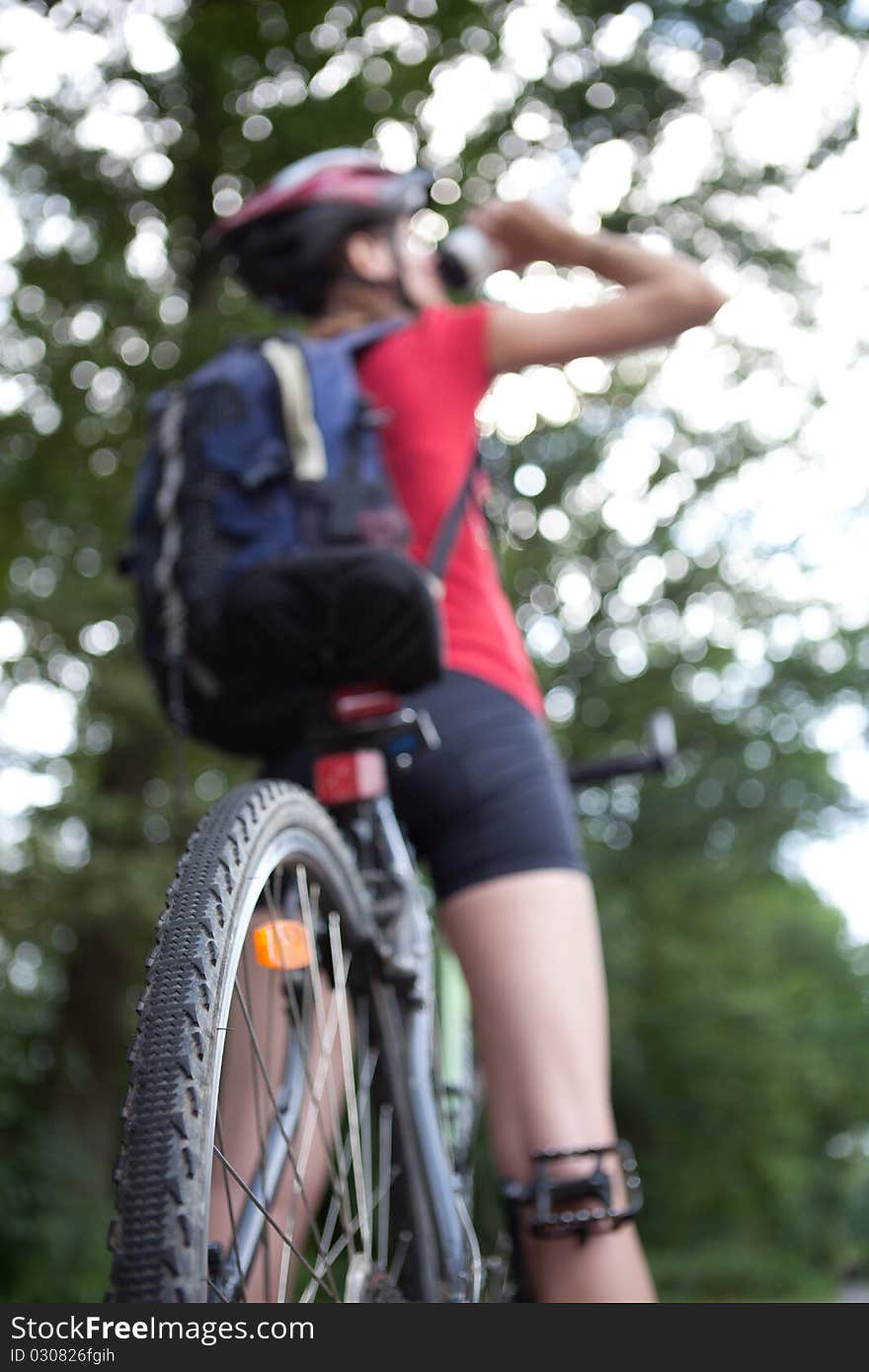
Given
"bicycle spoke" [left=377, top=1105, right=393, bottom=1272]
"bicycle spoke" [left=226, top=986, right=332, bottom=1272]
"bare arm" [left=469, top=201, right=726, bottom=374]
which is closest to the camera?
"bicycle spoke" [left=226, top=986, right=332, bottom=1272]

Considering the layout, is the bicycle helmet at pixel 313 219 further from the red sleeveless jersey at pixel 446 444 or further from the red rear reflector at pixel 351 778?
the red rear reflector at pixel 351 778

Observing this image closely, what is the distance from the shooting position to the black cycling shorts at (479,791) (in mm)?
1806

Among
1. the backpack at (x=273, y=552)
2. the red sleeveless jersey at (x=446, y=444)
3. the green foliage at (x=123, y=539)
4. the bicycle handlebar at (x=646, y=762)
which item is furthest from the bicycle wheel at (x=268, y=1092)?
the green foliage at (x=123, y=539)

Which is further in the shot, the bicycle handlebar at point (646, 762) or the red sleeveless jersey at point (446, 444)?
the bicycle handlebar at point (646, 762)

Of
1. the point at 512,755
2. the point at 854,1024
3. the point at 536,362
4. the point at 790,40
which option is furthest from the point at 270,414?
the point at 854,1024

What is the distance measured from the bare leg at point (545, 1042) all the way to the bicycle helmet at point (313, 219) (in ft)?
3.39

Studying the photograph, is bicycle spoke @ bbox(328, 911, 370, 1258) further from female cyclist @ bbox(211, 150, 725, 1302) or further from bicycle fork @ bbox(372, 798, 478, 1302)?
female cyclist @ bbox(211, 150, 725, 1302)

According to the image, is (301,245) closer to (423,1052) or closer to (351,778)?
(351,778)

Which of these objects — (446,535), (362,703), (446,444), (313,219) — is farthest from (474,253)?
(362,703)

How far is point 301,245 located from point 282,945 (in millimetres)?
1238

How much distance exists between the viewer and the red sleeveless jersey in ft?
6.28

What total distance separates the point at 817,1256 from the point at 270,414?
25788mm

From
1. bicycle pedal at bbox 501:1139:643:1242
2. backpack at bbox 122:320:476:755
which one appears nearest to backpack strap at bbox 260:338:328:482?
backpack at bbox 122:320:476:755

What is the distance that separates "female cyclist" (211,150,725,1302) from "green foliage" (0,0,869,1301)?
112 inches
